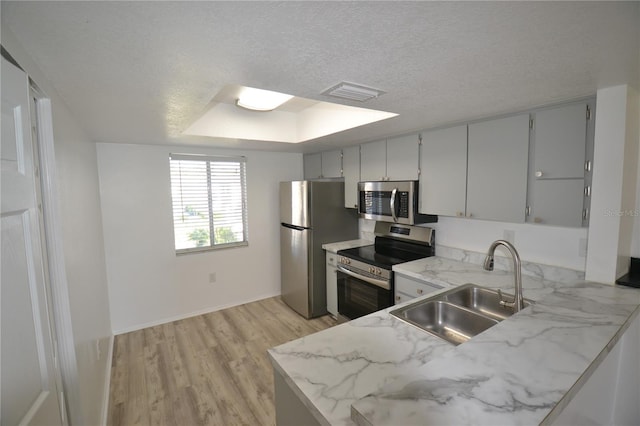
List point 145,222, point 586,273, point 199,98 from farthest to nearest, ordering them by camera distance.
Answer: point 145,222
point 586,273
point 199,98

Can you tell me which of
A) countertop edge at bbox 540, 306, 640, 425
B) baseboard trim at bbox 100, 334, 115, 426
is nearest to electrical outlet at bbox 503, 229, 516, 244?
countertop edge at bbox 540, 306, 640, 425

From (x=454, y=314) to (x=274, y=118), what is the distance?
8.82 ft

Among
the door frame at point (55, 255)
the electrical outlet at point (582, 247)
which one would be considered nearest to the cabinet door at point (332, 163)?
the electrical outlet at point (582, 247)

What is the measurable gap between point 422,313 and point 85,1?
6.48 feet

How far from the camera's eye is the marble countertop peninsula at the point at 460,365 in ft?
2.59

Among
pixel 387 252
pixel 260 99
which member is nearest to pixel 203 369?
pixel 387 252

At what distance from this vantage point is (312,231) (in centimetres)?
349

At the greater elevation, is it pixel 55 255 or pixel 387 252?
pixel 55 255

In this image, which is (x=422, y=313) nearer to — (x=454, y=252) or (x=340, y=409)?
(x=340, y=409)

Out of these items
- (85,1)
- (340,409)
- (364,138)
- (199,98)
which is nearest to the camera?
(85,1)

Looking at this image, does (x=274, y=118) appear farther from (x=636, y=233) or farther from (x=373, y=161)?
(x=636, y=233)

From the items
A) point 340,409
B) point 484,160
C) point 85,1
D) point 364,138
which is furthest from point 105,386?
point 484,160

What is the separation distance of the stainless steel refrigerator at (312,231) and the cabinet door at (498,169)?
5.40ft

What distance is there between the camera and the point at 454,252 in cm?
276
